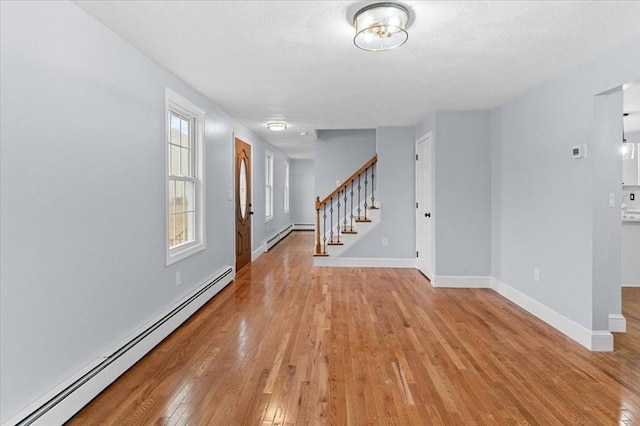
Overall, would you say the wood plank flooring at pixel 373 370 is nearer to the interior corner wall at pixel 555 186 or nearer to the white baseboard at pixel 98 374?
the white baseboard at pixel 98 374

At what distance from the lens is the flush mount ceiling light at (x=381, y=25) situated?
2.08 m

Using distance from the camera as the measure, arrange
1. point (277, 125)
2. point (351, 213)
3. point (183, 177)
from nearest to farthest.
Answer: point (183, 177) < point (277, 125) < point (351, 213)

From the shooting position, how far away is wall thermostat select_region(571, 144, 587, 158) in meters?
3.00

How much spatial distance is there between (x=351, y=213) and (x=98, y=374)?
4.58 m

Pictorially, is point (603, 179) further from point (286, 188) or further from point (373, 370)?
point (286, 188)

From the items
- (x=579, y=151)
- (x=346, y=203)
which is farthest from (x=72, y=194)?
(x=346, y=203)

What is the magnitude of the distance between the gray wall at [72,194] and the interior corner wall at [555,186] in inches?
144

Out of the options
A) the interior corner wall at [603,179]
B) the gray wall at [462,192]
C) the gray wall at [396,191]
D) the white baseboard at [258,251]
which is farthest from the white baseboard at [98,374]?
the interior corner wall at [603,179]

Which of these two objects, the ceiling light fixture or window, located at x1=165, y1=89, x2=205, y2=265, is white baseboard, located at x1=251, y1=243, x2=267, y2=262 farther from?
window, located at x1=165, y1=89, x2=205, y2=265

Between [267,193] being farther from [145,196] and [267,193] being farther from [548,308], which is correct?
[548,308]

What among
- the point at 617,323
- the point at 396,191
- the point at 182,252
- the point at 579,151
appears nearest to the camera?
the point at 579,151

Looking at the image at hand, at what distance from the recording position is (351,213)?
624 centimetres

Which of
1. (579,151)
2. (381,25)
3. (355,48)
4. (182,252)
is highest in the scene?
(355,48)

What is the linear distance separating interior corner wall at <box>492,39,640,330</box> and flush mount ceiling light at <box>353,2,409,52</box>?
1.75 m
